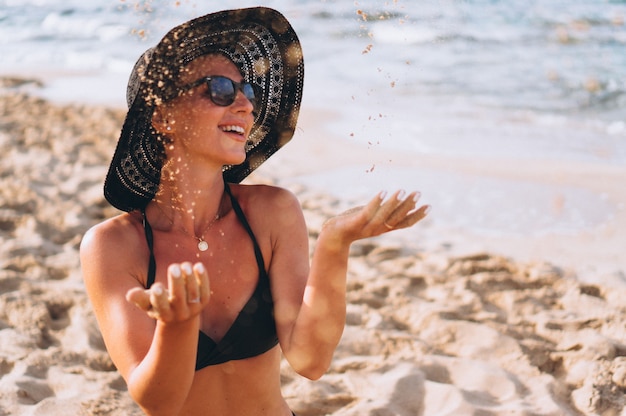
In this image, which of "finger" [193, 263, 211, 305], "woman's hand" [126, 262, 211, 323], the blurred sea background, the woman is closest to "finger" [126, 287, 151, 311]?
"woman's hand" [126, 262, 211, 323]

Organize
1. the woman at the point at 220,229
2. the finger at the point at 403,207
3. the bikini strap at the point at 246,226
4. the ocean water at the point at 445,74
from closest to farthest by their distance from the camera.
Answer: the finger at the point at 403,207
the woman at the point at 220,229
the bikini strap at the point at 246,226
the ocean water at the point at 445,74

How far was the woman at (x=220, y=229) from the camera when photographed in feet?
6.47

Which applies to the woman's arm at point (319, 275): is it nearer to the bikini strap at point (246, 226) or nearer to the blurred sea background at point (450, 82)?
the bikini strap at point (246, 226)

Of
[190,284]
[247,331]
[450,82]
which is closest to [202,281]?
[190,284]

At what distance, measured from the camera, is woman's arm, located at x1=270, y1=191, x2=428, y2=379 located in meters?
1.64

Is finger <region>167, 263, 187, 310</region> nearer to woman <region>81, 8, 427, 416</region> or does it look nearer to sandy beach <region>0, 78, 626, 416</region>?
woman <region>81, 8, 427, 416</region>

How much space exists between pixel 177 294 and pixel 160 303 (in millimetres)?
41

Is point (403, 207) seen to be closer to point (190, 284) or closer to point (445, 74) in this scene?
point (190, 284)

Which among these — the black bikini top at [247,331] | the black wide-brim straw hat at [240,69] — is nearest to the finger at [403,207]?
the black bikini top at [247,331]

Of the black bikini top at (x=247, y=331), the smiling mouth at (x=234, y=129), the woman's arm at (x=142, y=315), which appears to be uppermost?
the smiling mouth at (x=234, y=129)

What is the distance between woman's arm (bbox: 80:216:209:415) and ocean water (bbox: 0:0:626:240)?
0.63 metres

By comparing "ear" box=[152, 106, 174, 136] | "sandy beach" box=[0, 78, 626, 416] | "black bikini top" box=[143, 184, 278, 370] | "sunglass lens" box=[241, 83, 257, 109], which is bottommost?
"sandy beach" box=[0, 78, 626, 416]

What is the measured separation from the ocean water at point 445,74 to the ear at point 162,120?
0.23 metres

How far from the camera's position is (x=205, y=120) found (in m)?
2.07
